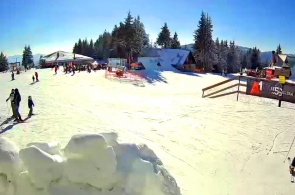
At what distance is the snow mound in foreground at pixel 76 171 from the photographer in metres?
5.63

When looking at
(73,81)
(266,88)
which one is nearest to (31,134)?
(266,88)

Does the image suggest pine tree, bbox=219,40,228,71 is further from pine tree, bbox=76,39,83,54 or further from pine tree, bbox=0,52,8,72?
pine tree, bbox=0,52,8,72

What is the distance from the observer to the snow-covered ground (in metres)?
11.0

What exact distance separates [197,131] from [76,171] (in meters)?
11.0

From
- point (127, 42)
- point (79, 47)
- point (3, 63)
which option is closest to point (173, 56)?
point (127, 42)

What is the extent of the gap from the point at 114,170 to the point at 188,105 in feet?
56.2

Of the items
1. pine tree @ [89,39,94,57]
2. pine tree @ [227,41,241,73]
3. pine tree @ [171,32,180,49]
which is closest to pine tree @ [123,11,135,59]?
pine tree @ [171,32,180,49]

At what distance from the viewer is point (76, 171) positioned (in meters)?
5.64

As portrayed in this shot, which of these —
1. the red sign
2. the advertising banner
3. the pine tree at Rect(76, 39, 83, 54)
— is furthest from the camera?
the pine tree at Rect(76, 39, 83, 54)

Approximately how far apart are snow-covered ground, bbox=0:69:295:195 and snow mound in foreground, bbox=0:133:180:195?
13.1 feet

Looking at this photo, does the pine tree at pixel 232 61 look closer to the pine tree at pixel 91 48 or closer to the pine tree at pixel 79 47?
the pine tree at pixel 91 48

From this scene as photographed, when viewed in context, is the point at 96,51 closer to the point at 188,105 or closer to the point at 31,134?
the point at 188,105

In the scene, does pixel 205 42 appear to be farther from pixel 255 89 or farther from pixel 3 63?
pixel 3 63

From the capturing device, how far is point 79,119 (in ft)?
53.1
